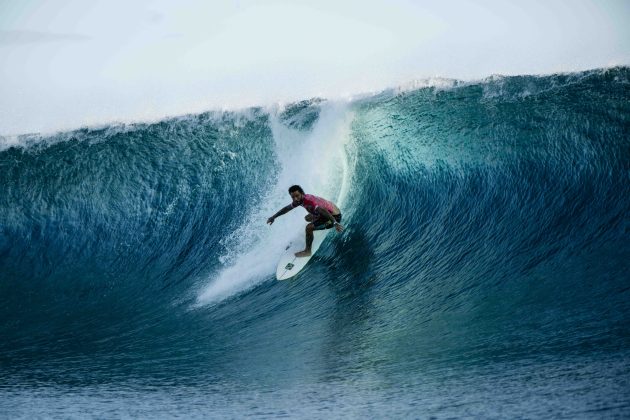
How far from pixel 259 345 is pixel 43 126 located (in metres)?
8.16

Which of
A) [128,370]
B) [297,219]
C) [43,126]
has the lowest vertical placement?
[128,370]

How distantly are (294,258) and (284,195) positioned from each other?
183 cm

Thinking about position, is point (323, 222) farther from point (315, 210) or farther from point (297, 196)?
point (297, 196)

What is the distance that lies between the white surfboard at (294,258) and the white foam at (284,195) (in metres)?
0.14

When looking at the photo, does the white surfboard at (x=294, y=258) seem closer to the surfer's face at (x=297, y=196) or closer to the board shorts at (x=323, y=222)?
the board shorts at (x=323, y=222)

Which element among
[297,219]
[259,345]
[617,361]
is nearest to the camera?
[617,361]

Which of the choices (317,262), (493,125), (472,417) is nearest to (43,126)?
(317,262)

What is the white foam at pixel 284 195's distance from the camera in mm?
7801

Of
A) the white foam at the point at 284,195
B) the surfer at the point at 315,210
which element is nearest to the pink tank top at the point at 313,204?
the surfer at the point at 315,210

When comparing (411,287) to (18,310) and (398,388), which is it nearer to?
(398,388)

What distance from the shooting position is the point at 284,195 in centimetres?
939

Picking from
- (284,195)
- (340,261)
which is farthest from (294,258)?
(284,195)

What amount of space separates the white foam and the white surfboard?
5.4 inches

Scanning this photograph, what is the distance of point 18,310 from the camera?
7547 mm
